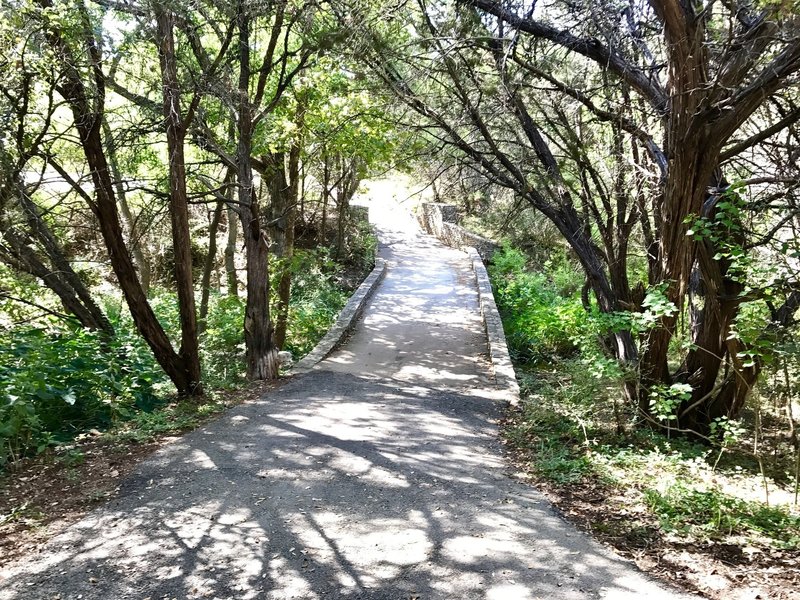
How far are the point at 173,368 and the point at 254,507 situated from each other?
3.75m

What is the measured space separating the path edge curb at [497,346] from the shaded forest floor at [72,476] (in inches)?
181

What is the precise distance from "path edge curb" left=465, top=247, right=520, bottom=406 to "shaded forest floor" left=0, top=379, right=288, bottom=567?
4.60m

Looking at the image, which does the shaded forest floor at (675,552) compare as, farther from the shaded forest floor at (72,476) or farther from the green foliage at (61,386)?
the green foliage at (61,386)

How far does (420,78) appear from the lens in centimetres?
845

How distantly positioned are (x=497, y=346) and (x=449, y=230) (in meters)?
18.1

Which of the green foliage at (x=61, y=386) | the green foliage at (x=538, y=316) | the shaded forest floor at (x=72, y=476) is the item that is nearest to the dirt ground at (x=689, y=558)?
the shaded forest floor at (x=72, y=476)

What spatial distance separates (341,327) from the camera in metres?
13.5

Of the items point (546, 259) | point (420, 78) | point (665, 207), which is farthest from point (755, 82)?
point (546, 259)

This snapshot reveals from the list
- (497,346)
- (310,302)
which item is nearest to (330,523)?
(497,346)

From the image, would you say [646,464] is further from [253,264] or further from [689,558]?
[253,264]

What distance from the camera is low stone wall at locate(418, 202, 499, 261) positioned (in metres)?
25.6

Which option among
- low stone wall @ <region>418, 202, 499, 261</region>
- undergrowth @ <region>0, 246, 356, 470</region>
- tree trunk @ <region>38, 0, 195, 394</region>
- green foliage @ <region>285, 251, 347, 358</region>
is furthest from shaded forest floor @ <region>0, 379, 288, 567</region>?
low stone wall @ <region>418, 202, 499, 261</region>

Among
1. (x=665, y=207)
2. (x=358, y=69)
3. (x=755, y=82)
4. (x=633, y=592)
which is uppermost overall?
(x=358, y=69)

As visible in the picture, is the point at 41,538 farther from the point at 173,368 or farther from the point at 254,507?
the point at 173,368
